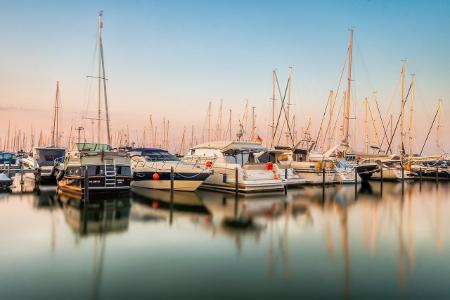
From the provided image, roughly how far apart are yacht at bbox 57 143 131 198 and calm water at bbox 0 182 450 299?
1199mm

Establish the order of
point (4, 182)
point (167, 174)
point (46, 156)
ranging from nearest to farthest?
point (167, 174) < point (4, 182) < point (46, 156)

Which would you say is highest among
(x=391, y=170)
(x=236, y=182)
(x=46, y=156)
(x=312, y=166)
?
(x=46, y=156)

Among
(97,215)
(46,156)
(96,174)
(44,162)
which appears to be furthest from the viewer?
(46,156)

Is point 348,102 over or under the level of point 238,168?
over

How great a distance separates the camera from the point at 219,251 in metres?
11.0

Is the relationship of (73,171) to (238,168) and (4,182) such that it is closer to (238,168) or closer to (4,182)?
(4,182)

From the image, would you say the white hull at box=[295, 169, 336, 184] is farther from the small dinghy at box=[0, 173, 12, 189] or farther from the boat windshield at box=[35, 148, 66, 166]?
the small dinghy at box=[0, 173, 12, 189]

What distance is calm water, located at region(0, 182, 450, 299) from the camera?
7871 millimetres

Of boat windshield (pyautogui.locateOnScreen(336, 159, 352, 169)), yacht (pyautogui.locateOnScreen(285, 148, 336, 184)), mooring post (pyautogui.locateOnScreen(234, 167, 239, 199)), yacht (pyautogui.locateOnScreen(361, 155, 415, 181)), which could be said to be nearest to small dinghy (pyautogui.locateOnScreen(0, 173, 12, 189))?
mooring post (pyautogui.locateOnScreen(234, 167, 239, 199))

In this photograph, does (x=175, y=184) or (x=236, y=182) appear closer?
(x=236, y=182)

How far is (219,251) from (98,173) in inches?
463

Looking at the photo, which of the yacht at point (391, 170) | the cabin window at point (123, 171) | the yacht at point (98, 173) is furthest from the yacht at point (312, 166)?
the yacht at point (98, 173)

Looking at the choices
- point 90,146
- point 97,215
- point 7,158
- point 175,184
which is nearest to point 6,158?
point 7,158

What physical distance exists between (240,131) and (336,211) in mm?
14280
